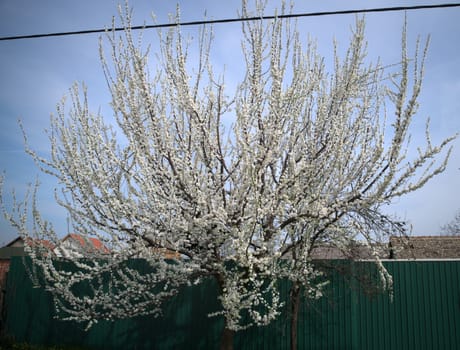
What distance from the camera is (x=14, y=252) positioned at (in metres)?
24.9

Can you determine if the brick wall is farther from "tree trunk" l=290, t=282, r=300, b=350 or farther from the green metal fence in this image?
"tree trunk" l=290, t=282, r=300, b=350

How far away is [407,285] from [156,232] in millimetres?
4665

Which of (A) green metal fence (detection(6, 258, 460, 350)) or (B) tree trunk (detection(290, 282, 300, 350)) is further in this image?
(A) green metal fence (detection(6, 258, 460, 350))

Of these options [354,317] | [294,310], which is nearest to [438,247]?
[354,317]

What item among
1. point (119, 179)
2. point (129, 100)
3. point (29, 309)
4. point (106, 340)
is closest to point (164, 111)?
A: point (129, 100)

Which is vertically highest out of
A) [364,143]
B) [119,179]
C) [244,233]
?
[364,143]

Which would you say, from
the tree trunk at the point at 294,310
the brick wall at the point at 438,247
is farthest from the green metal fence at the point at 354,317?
→ the brick wall at the point at 438,247

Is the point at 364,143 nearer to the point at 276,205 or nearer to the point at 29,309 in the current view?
the point at 276,205

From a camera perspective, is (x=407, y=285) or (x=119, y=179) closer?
(x=119, y=179)

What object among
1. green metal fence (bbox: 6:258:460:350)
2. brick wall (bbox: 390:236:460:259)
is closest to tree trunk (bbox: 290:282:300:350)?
green metal fence (bbox: 6:258:460:350)

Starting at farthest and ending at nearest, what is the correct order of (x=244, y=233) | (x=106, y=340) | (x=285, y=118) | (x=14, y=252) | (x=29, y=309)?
1. (x=14, y=252)
2. (x=29, y=309)
3. (x=106, y=340)
4. (x=285, y=118)
5. (x=244, y=233)

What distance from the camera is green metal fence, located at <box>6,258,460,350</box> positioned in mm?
6930

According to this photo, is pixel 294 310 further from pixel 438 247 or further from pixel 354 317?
pixel 438 247

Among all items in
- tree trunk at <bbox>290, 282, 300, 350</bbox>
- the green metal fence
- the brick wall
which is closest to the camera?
tree trunk at <bbox>290, 282, 300, 350</bbox>
